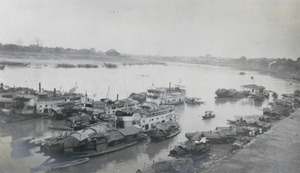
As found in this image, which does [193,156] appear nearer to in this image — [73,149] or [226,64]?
[73,149]

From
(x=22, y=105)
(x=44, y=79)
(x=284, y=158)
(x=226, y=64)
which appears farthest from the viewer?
(x=226, y=64)

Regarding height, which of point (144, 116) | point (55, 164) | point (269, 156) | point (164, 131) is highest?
point (144, 116)

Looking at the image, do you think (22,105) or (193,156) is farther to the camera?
(22,105)

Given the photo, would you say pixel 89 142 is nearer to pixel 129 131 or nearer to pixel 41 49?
pixel 129 131

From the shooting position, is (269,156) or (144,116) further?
(144,116)

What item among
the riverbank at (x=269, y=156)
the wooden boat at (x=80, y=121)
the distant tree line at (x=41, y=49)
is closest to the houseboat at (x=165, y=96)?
the wooden boat at (x=80, y=121)

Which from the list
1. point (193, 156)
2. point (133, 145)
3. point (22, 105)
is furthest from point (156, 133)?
point (22, 105)

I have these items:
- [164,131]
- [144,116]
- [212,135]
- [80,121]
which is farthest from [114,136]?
[212,135]
